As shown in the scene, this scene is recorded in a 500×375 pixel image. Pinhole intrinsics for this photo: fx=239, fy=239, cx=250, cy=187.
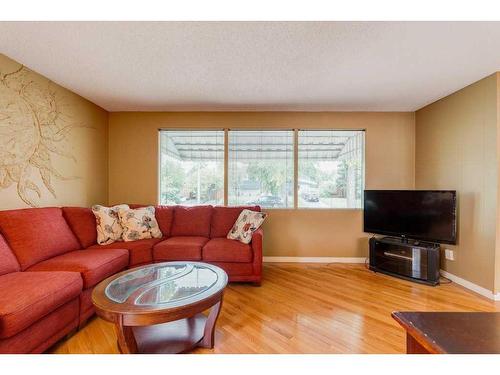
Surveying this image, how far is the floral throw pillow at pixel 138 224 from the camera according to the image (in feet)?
9.39

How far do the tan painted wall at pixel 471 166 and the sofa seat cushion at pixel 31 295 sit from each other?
3828 mm

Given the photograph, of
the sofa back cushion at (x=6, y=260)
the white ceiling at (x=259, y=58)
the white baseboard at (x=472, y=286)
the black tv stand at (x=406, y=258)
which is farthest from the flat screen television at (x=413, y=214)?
the sofa back cushion at (x=6, y=260)

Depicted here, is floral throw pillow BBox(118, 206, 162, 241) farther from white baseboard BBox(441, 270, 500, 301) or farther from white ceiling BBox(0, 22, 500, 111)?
white baseboard BBox(441, 270, 500, 301)

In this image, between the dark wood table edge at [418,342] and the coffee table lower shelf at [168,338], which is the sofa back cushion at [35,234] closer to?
the coffee table lower shelf at [168,338]

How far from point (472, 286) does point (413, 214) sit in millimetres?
934

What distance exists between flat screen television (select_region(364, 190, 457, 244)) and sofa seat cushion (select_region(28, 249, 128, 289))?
3.15 meters

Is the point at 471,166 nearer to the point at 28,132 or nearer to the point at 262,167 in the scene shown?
the point at 262,167

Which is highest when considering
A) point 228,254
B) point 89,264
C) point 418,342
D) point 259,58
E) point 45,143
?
point 259,58

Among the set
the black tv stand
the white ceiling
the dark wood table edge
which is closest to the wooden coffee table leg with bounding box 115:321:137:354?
the dark wood table edge

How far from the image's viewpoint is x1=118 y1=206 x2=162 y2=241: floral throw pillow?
9.39ft

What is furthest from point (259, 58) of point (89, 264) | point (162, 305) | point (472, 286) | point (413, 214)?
point (472, 286)

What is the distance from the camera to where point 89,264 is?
6.52 ft
